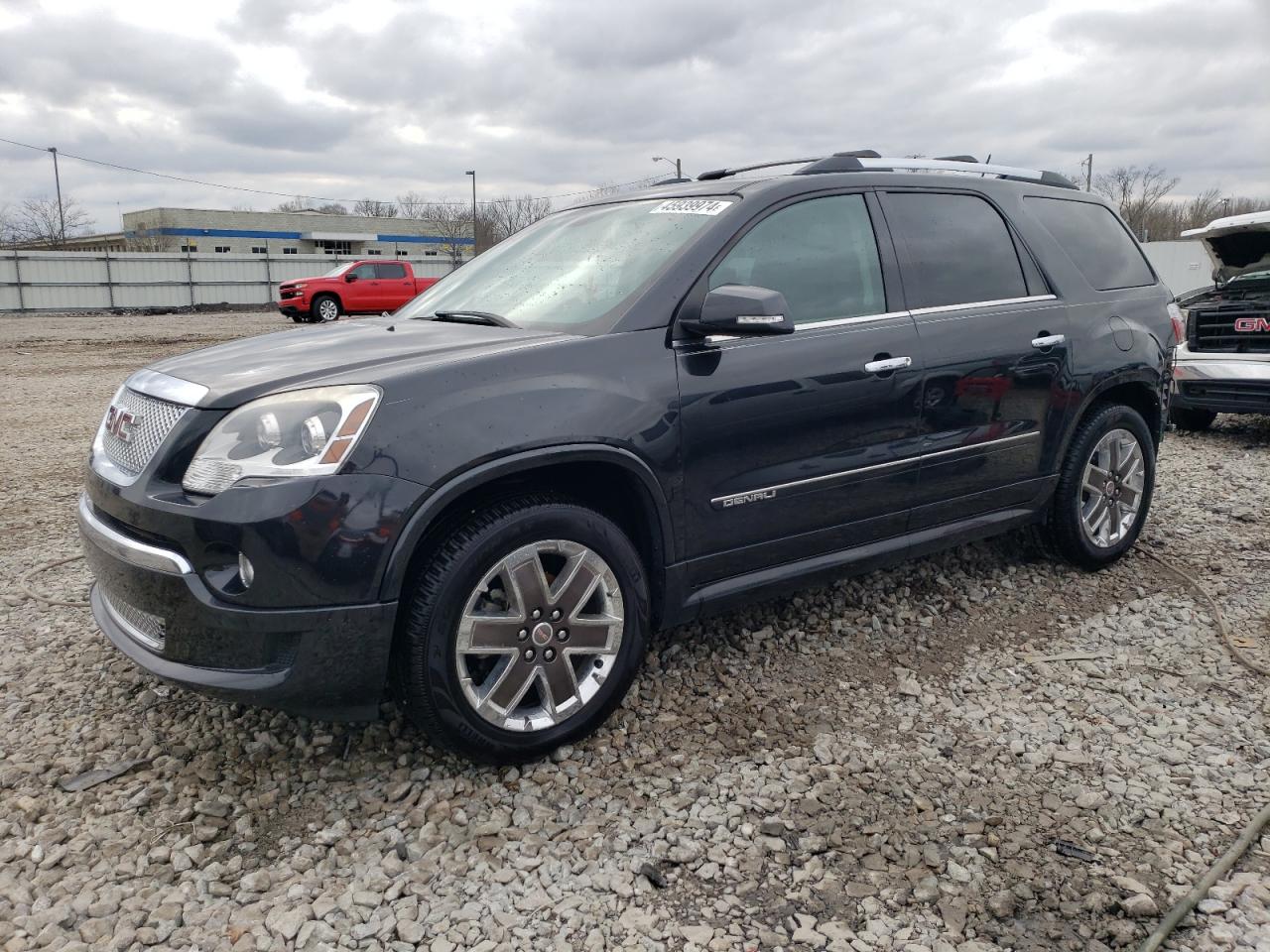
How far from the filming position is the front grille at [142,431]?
107 inches

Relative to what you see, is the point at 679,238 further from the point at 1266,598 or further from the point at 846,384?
the point at 1266,598

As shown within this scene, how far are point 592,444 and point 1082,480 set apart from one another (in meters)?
2.72

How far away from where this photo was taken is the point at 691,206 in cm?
350

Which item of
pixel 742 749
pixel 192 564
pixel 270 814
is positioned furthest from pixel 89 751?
pixel 742 749

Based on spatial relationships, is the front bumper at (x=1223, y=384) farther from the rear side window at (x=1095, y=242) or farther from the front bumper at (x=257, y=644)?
the front bumper at (x=257, y=644)

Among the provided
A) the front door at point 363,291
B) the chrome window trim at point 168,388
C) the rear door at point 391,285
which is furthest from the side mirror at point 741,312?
the rear door at point 391,285

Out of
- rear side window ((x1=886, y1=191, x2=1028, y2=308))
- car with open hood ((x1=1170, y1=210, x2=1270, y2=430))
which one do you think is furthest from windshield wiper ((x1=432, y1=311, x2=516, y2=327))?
car with open hood ((x1=1170, y1=210, x2=1270, y2=430))

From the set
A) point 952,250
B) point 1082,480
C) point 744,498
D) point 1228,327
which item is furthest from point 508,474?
point 1228,327

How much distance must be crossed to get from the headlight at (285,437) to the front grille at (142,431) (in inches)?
7.5

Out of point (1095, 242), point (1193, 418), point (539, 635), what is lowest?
point (1193, 418)

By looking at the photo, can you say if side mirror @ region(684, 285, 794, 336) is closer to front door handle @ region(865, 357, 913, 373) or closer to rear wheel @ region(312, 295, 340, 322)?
front door handle @ region(865, 357, 913, 373)

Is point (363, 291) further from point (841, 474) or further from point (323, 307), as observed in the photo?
point (841, 474)

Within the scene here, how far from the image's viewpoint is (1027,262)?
4.21 metres

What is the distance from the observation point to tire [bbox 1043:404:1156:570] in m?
4.40
